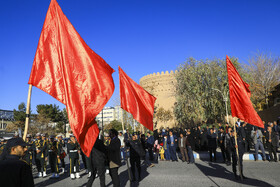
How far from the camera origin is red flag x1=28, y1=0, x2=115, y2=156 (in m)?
5.19

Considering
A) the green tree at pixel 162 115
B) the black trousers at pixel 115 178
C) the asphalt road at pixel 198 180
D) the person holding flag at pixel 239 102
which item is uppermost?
the green tree at pixel 162 115

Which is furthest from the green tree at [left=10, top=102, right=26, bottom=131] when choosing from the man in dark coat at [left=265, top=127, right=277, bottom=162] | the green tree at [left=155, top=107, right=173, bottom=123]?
the man in dark coat at [left=265, top=127, right=277, bottom=162]

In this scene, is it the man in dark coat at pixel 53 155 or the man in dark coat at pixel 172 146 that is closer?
the man in dark coat at pixel 53 155

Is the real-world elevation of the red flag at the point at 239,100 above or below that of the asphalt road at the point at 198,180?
above

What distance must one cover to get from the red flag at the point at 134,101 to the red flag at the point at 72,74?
2245 mm

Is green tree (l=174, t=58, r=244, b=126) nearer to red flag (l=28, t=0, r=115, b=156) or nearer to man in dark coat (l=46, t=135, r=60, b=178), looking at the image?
man in dark coat (l=46, t=135, r=60, b=178)

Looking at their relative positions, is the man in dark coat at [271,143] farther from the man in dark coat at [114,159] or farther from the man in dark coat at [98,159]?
the man in dark coat at [98,159]

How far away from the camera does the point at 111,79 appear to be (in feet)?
19.8

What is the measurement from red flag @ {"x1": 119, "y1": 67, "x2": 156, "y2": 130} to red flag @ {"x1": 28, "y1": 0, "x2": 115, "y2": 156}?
88.4 inches

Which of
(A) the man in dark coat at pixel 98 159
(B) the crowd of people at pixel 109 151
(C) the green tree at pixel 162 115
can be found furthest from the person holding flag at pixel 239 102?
(C) the green tree at pixel 162 115

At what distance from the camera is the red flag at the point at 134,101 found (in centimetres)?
816

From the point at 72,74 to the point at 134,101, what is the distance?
3279mm

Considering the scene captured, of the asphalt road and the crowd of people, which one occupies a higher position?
the crowd of people

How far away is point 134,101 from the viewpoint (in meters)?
8.45
